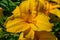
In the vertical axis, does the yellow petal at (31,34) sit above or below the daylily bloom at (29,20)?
below

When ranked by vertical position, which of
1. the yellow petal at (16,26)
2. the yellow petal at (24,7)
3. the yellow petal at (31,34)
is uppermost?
the yellow petal at (24,7)

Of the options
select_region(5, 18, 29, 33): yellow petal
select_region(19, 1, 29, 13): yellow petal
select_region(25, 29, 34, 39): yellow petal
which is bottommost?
select_region(25, 29, 34, 39): yellow petal

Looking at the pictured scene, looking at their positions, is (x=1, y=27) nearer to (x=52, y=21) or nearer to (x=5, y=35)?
(x=5, y=35)

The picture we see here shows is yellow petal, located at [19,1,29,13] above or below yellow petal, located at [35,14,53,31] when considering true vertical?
above

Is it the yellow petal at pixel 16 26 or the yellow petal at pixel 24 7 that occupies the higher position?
the yellow petal at pixel 24 7

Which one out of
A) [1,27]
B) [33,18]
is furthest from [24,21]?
[1,27]
